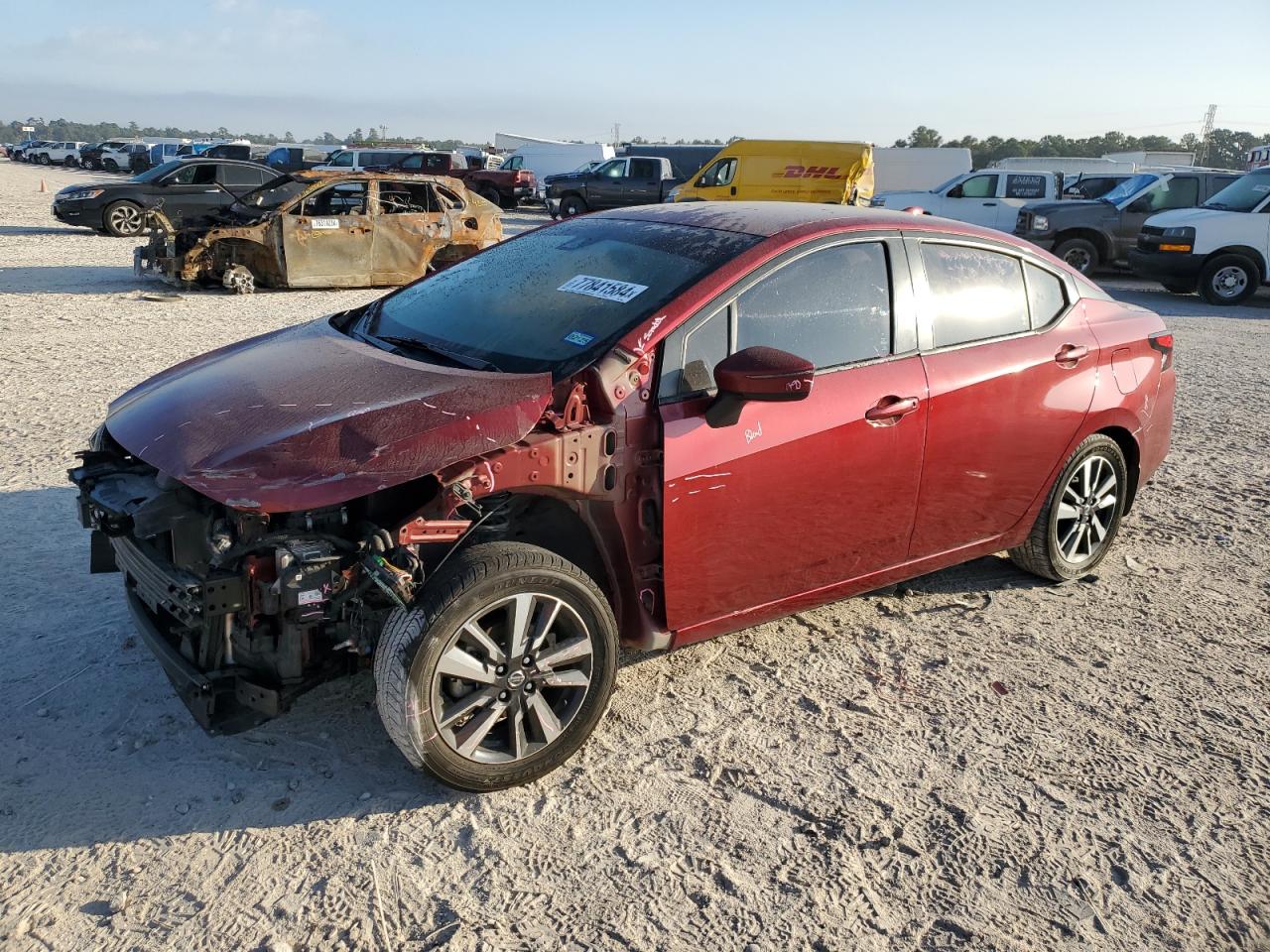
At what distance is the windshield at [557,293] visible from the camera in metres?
3.52

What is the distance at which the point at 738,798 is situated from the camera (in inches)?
126

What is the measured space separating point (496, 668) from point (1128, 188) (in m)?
18.8

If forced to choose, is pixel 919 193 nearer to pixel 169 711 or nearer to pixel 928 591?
pixel 928 591

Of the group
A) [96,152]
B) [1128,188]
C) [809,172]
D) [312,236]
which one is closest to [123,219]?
[312,236]

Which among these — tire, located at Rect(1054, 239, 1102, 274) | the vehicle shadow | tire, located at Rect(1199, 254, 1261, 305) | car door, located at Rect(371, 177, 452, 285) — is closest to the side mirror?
car door, located at Rect(371, 177, 452, 285)

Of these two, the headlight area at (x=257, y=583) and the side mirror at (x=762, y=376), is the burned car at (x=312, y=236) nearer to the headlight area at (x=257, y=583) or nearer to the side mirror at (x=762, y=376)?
the headlight area at (x=257, y=583)

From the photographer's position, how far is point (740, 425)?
3447 mm

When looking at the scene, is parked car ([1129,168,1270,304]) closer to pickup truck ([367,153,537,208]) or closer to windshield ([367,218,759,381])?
windshield ([367,218,759,381])

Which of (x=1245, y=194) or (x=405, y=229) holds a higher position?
(x=1245, y=194)

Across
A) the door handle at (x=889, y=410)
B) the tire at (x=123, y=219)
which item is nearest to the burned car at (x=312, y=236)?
the tire at (x=123, y=219)

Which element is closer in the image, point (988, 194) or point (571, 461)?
point (571, 461)

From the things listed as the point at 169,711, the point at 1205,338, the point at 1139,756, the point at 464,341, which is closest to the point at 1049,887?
the point at 1139,756

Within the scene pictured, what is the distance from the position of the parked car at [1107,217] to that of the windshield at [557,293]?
15.1 m

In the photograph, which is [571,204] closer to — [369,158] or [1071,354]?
[369,158]
